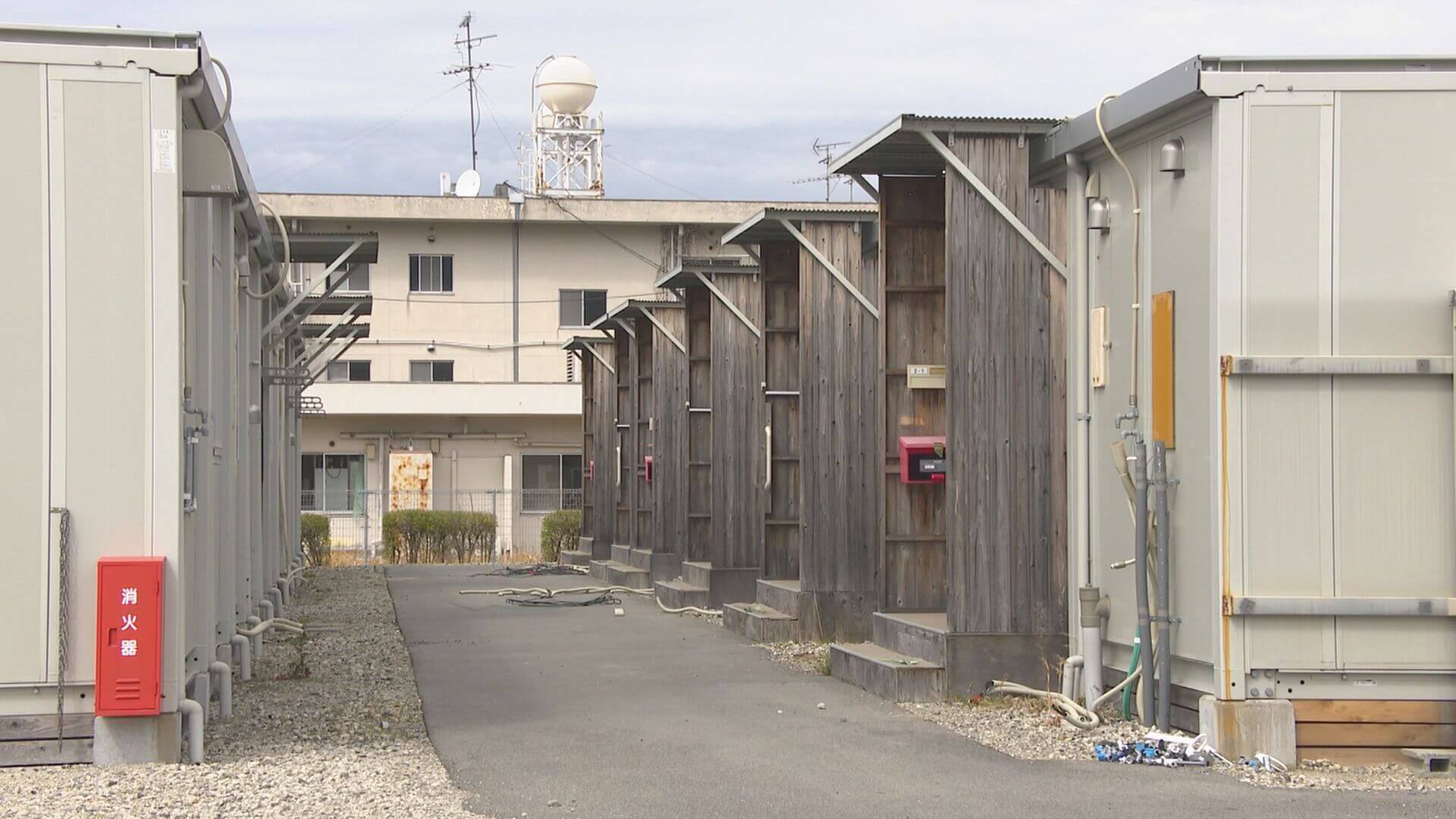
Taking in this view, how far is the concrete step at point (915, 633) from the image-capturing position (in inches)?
488

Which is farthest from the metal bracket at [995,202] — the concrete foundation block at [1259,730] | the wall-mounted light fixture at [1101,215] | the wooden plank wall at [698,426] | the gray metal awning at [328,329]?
the gray metal awning at [328,329]

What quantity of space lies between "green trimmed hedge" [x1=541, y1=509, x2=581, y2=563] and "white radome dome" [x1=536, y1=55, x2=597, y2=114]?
11.9m

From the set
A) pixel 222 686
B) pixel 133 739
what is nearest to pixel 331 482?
pixel 222 686

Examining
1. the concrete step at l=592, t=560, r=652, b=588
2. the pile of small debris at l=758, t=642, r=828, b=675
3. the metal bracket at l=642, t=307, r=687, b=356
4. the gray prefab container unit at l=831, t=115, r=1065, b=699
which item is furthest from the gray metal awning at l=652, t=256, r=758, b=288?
the gray prefab container unit at l=831, t=115, r=1065, b=699

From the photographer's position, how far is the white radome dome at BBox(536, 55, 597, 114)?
140ft

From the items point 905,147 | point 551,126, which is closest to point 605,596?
point 905,147

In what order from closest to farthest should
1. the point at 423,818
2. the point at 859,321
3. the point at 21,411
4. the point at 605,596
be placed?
1. the point at 423,818
2. the point at 21,411
3. the point at 859,321
4. the point at 605,596

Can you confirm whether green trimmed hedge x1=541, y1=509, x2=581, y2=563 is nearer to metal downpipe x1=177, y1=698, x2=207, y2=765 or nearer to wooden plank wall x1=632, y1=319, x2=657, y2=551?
wooden plank wall x1=632, y1=319, x2=657, y2=551

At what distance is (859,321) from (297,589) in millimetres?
11601

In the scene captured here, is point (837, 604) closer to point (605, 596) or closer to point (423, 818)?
point (605, 596)

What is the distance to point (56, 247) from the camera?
8867 mm

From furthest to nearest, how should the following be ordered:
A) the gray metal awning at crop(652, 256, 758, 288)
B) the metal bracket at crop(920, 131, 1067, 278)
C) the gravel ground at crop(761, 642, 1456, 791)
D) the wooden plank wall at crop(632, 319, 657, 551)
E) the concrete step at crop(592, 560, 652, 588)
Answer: the wooden plank wall at crop(632, 319, 657, 551)
the concrete step at crop(592, 560, 652, 588)
the gray metal awning at crop(652, 256, 758, 288)
the metal bracket at crop(920, 131, 1067, 278)
the gravel ground at crop(761, 642, 1456, 791)

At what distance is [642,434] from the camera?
92.3 ft

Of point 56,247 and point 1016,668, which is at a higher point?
point 56,247
